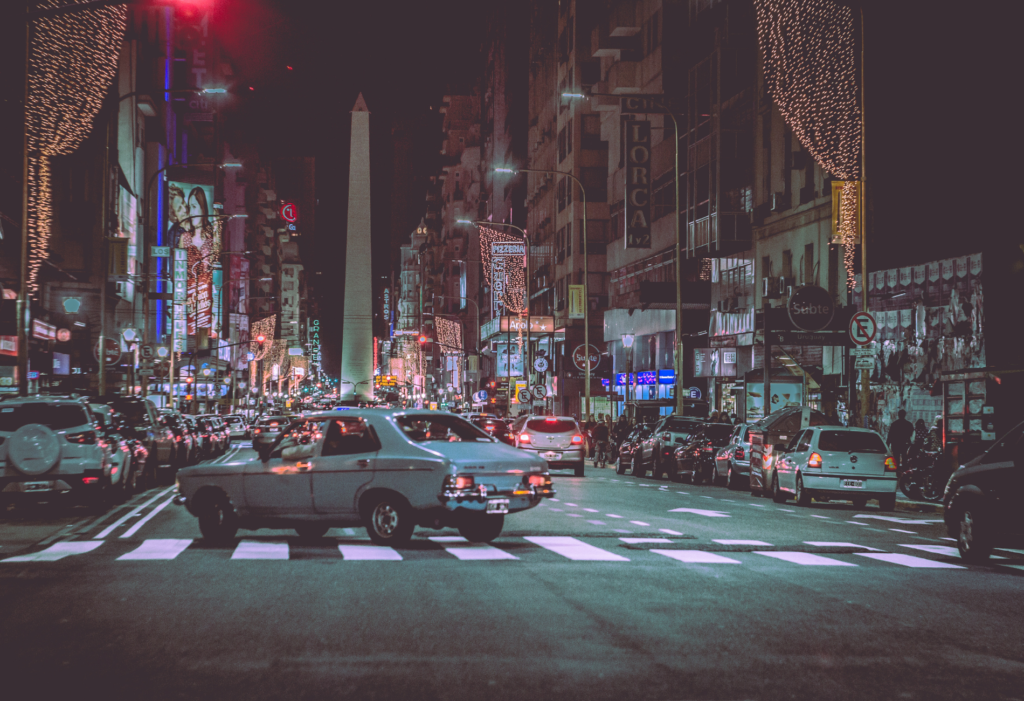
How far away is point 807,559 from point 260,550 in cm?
596

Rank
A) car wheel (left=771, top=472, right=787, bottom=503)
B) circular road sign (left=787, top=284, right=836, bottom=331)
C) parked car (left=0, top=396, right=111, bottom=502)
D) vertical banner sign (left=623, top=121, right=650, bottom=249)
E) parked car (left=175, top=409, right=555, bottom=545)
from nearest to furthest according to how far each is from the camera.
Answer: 1. parked car (left=175, top=409, right=555, bottom=545)
2. parked car (left=0, top=396, right=111, bottom=502)
3. car wheel (left=771, top=472, right=787, bottom=503)
4. circular road sign (left=787, top=284, right=836, bottom=331)
5. vertical banner sign (left=623, top=121, right=650, bottom=249)

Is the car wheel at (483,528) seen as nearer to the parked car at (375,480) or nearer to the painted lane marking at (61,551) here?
the parked car at (375,480)

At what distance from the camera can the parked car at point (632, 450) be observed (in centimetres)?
4128

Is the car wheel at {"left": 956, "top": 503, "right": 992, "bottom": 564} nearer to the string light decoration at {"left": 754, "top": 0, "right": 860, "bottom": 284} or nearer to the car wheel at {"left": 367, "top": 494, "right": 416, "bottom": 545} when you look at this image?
the car wheel at {"left": 367, "top": 494, "right": 416, "bottom": 545}

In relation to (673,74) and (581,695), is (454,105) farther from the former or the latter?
(581,695)

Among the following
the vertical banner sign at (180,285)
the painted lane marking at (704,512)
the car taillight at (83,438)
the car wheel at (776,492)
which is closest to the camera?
the car taillight at (83,438)

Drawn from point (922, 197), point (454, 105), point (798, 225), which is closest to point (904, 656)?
point (922, 197)

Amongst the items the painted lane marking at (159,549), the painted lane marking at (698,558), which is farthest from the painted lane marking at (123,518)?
the painted lane marking at (698,558)

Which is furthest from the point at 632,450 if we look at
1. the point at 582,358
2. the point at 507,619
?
the point at 507,619

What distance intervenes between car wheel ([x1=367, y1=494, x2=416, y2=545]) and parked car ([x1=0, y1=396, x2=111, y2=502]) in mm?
6801

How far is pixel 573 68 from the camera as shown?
84.2 meters

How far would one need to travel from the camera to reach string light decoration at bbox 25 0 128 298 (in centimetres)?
4494

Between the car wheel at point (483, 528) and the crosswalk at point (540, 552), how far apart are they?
0.47 feet

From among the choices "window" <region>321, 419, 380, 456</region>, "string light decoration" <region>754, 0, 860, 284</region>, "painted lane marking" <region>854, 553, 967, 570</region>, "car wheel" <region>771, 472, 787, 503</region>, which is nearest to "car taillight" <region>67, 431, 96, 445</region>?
"window" <region>321, 419, 380, 456</region>
